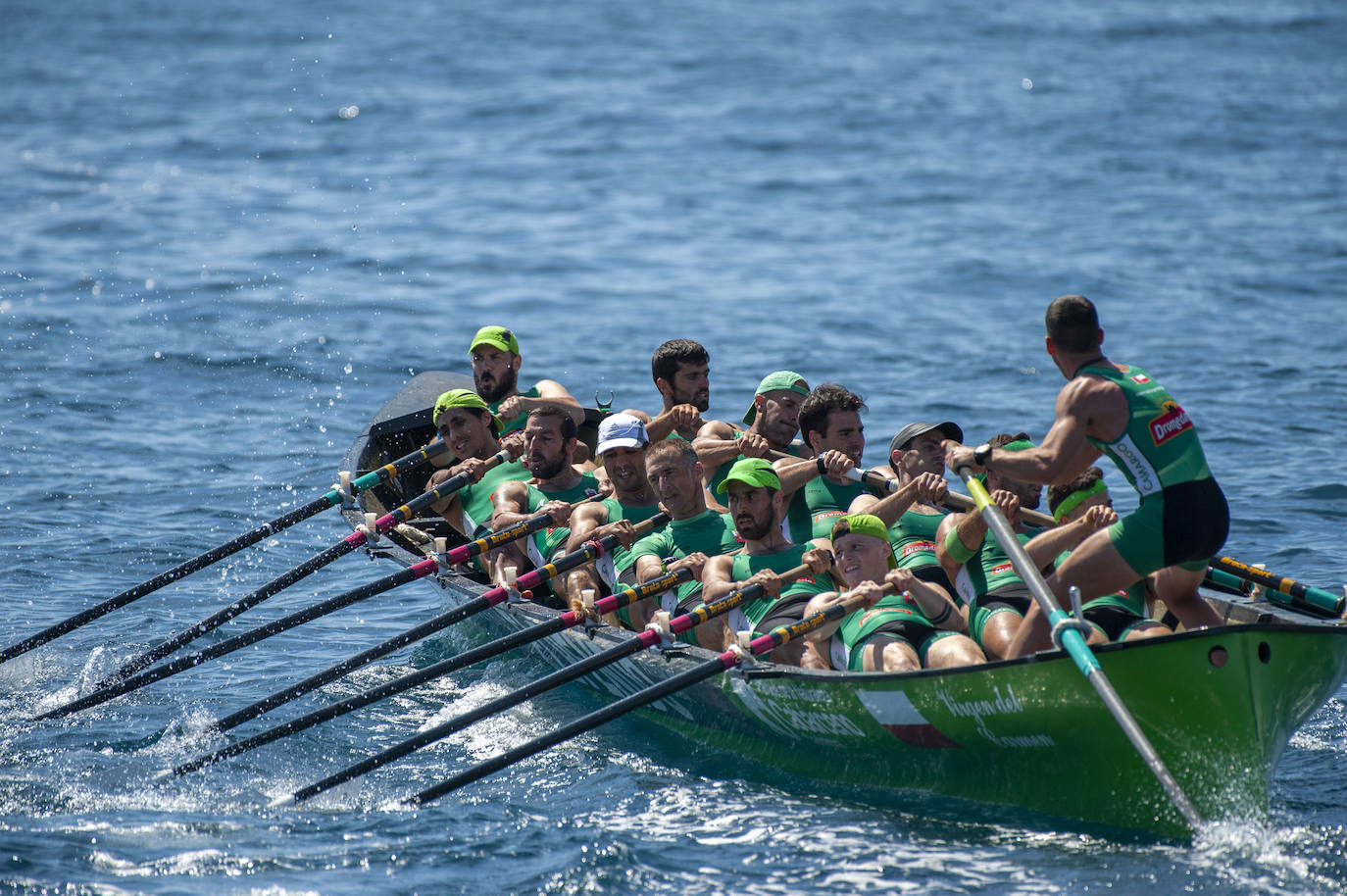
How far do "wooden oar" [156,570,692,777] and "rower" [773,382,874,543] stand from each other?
1062 mm

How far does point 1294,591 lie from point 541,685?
4.59 metres

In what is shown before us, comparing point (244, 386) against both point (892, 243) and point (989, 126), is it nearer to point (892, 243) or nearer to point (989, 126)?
point (892, 243)

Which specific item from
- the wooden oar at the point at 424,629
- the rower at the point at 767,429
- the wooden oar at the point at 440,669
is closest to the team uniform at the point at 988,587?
the wooden oar at the point at 440,669

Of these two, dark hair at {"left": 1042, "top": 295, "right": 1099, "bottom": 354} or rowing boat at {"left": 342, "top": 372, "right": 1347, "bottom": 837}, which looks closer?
rowing boat at {"left": 342, "top": 372, "right": 1347, "bottom": 837}

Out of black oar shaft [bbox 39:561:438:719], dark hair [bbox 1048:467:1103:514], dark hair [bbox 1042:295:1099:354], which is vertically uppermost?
dark hair [bbox 1042:295:1099:354]

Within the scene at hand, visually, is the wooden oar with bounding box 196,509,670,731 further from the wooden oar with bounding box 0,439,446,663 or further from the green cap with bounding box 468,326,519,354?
the green cap with bounding box 468,326,519,354

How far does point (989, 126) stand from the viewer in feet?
120

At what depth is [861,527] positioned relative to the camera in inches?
332

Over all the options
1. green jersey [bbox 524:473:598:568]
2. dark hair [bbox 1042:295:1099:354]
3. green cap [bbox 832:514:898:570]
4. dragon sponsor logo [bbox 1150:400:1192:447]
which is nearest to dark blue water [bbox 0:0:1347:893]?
green jersey [bbox 524:473:598:568]

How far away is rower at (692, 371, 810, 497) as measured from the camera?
10266 millimetres

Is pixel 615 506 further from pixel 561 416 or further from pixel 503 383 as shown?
pixel 503 383

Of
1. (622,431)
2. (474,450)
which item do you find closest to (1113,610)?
(622,431)

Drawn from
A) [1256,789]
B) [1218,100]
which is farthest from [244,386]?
[1218,100]

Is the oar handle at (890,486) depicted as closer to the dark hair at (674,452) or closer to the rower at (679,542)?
the rower at (679,542)
